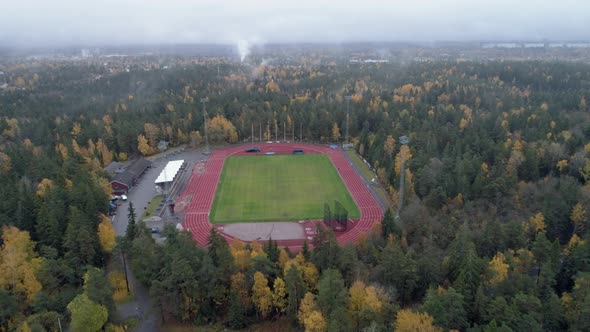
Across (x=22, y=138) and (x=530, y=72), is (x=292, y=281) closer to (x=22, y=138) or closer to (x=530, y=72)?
(x=22, y=138)

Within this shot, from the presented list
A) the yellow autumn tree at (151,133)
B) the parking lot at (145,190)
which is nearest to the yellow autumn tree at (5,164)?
the parking lot at (145,190)

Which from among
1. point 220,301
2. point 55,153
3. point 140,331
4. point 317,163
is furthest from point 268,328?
point 55,153

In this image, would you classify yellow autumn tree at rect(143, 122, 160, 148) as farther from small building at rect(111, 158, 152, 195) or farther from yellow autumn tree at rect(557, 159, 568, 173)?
yellow autumn tree at rect(557, 159, 568, 173)

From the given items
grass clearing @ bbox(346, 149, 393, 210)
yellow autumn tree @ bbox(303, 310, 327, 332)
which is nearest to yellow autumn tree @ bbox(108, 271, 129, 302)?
yellow autumn tree @ bbox(303, 310, 327, 332)

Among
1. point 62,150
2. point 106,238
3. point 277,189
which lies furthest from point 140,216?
point 62,150

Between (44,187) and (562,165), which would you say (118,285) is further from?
(562,165)

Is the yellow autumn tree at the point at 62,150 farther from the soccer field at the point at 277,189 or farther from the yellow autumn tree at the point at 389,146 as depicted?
the yellow autumn tree at the point at 389,146
